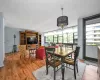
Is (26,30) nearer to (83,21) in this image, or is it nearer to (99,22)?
(83,21)

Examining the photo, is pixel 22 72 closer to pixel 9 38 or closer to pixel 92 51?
pixel 92 51

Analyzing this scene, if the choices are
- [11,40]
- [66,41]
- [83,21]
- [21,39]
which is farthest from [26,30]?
[83,21]

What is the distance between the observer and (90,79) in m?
2.25

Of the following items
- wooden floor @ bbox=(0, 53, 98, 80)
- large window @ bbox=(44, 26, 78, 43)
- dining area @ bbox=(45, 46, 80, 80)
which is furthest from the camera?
large window @ bbox=(44, 26, 78, 43)

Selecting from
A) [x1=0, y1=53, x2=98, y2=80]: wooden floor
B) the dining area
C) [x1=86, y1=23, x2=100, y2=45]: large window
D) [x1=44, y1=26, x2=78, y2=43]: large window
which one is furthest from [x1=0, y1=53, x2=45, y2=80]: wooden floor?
[x1=44, y1=26, x2=78, y2=43]: large window

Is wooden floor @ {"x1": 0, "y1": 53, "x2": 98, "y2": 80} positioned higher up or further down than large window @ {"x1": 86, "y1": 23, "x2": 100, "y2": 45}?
further down

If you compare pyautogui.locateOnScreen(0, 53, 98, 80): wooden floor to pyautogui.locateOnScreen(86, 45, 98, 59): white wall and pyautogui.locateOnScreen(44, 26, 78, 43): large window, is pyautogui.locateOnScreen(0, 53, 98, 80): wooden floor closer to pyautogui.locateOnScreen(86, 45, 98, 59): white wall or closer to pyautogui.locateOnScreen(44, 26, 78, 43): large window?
pyautogui.locateOnScreen(86, 45, 98, 59): white wall

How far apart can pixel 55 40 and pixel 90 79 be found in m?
6.47

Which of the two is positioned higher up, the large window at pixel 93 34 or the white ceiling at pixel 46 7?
the white ceiling at pixel 46 7

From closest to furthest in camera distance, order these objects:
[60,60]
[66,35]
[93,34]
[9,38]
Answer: [60,60] → [93,34] → [9,38] → [66,35]

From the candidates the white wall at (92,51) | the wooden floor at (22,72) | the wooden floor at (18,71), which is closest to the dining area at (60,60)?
the wooden floor at (22,72)

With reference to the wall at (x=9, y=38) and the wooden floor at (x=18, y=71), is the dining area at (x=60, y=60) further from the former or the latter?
the wall at (x=9, y=38)

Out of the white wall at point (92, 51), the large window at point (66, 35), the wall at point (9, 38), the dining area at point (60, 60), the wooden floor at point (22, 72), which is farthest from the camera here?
the wall at point (9, 38)

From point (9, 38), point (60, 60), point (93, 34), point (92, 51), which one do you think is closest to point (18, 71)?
point (60, 60)
